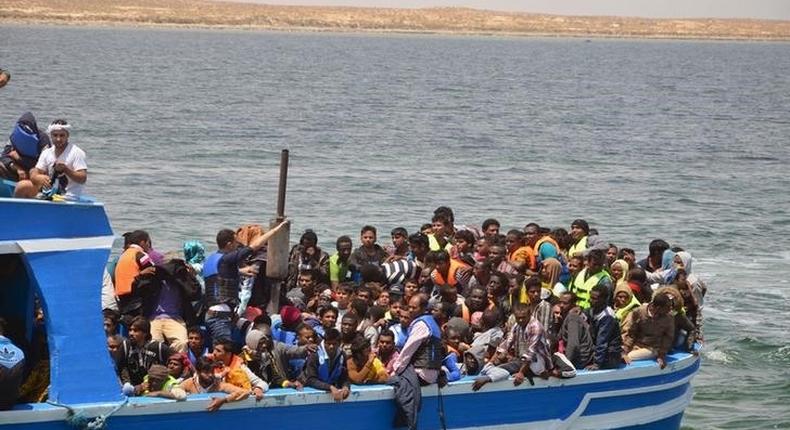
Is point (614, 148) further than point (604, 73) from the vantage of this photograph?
No

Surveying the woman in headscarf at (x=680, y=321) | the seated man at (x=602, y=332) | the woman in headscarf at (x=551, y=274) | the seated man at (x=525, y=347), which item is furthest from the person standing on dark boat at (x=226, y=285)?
the woman in headscarf at (x=680, y=321)

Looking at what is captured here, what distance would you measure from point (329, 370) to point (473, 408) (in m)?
1.67

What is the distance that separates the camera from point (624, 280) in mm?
18844

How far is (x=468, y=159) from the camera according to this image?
50438 mm

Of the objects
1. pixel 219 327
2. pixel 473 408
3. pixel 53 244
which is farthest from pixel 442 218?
pixel 53 244

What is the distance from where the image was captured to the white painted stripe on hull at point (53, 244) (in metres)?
13.5

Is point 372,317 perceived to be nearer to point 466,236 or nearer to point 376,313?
point 376,313

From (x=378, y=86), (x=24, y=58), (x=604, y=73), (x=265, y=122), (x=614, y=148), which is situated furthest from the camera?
(x=604, y=73)

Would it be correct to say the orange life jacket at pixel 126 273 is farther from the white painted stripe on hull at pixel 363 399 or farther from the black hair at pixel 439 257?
the black hair at pixel 439 257

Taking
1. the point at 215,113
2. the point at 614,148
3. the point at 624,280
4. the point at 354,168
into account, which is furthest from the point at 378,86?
the point at 624,280

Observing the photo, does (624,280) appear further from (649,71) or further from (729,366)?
(649,71)

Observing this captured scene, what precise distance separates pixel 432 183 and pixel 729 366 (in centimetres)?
1890

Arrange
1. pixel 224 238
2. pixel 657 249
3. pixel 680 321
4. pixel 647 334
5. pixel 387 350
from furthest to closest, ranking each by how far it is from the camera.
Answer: pixel 657 249
pixel 680 321
pixel 647 334
pixel 224 238
pixel 387 350

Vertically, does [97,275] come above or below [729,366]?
above
